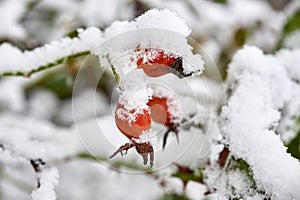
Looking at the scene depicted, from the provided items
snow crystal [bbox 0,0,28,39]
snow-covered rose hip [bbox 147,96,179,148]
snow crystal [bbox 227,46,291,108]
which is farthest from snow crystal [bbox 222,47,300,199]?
snow crystal [bbox 0,0,28,39]

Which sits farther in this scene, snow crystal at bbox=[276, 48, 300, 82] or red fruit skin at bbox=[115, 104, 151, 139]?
snow crystal at bbox=[276, 48, 300, 82]

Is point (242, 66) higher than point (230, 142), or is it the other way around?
point (242, 66)

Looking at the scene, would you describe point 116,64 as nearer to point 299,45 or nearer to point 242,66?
point 242,66

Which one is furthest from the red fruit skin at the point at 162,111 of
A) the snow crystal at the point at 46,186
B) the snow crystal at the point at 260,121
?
the snow crystal at the point at 46,186

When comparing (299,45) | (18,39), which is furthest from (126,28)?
(299,45)

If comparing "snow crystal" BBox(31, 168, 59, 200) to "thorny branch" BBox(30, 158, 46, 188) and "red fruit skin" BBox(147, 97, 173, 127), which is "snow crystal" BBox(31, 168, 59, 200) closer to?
"thorny branch" BBox(30, 158, 46, 188)

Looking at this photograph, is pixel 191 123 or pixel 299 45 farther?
pixel 299 45

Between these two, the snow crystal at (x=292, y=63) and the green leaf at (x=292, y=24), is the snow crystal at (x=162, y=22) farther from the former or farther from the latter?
the green leaf at (x=292, y=24)
